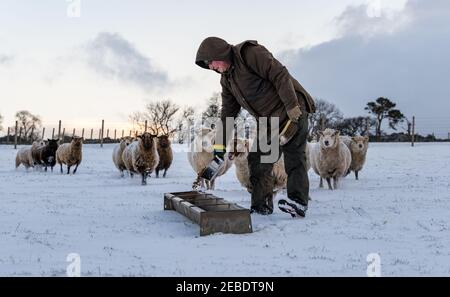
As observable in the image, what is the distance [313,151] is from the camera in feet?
37.4

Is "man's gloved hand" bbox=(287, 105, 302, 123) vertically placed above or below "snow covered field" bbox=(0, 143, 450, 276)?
above

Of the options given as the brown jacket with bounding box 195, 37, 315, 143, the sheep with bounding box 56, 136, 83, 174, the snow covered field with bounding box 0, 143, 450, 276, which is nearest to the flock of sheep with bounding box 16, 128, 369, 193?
the sheep with bounding box 56, 136, 83, 174

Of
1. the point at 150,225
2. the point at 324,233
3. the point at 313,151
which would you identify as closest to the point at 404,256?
the point at 324,233

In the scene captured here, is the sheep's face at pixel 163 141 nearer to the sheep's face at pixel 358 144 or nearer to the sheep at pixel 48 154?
the sheep's face at pixel 358 144

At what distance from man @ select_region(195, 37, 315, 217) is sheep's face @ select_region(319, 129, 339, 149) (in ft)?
15.3

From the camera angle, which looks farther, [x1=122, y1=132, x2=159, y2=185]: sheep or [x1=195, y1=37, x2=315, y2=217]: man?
[x1=122, y1=132, x2=159, y2=185]: sheep

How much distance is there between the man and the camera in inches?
207

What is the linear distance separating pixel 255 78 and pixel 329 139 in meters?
5.46

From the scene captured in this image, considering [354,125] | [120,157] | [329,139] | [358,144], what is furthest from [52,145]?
[354,125]

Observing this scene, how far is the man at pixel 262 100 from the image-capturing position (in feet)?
17.2

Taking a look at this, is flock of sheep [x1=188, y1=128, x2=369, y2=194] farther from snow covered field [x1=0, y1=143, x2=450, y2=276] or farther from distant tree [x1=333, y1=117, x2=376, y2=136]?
distant tree [x1=333, y1=117, x2=376, y2=136]

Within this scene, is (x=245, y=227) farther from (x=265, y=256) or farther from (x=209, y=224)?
(x=265, y=256)

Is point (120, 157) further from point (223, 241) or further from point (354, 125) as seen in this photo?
point (354, 125)

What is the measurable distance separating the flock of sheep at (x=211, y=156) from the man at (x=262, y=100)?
57 cm
